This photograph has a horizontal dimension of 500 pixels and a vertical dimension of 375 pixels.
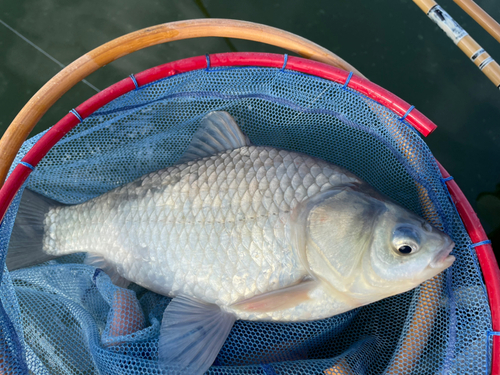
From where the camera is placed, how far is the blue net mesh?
3.97 feet

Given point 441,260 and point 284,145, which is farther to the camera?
point 284,145

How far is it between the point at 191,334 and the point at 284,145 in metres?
0.95

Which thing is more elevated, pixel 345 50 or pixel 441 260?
pixel 345 50

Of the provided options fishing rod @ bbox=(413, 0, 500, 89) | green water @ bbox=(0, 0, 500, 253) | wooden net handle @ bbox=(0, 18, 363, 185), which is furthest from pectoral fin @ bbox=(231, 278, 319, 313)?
green water @ bbox=(0, 0, 500, 253)

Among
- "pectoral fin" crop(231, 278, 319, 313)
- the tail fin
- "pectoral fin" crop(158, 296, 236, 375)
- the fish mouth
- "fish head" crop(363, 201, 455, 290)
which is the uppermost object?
the tail fin

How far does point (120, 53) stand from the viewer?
1.38 m

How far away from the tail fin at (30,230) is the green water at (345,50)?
0.64 m

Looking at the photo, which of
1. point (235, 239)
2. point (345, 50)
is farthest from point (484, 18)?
point (235, 239)

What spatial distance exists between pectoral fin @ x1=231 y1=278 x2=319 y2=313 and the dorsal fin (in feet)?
1.99

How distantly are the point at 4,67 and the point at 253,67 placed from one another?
60.2 inches

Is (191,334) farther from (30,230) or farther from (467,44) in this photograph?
(467,44)

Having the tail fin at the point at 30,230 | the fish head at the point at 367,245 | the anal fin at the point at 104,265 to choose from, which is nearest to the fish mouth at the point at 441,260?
the fish head at the point at 367,245

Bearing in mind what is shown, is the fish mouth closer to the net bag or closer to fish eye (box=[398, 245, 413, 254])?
fish eye (box=[398, 245, 413, 254])

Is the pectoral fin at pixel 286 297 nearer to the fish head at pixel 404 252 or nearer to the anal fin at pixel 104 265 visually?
the fish head at pixel 404 252
